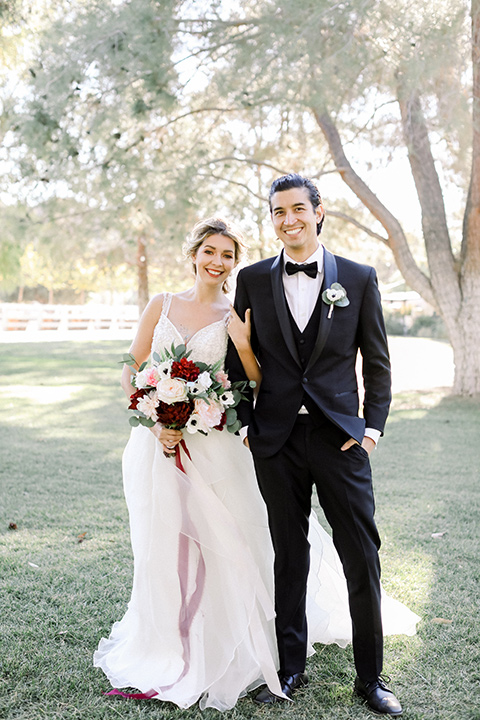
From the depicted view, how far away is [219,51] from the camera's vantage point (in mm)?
9820

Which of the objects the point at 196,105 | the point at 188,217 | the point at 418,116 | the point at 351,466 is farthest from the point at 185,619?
the point at 196,105

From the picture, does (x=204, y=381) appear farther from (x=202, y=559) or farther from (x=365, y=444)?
(x=202, y=559)

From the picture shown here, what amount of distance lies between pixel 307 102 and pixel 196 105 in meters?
3.60

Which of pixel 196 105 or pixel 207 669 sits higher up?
pixel 196 105

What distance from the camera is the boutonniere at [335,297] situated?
2.72 m

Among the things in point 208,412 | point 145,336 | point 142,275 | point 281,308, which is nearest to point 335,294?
point 281,308

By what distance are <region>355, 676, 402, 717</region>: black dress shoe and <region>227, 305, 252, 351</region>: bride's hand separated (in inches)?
59.4

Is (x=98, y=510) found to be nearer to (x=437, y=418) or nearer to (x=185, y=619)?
(x=185, y=619)

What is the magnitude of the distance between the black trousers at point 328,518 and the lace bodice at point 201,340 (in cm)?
58

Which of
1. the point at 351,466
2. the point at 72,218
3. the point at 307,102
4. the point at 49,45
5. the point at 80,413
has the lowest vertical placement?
the point at 80,413

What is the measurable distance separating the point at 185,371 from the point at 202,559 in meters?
0.92

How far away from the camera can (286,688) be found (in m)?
2.87

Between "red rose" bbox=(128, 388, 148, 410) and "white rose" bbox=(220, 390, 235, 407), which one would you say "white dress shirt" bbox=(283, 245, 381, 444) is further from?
"red rose" bbox=(128, 388, 148, 410)

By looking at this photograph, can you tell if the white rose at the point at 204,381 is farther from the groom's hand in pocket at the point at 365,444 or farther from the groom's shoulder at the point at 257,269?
the groom's hand in pocket at the point at 365,444
